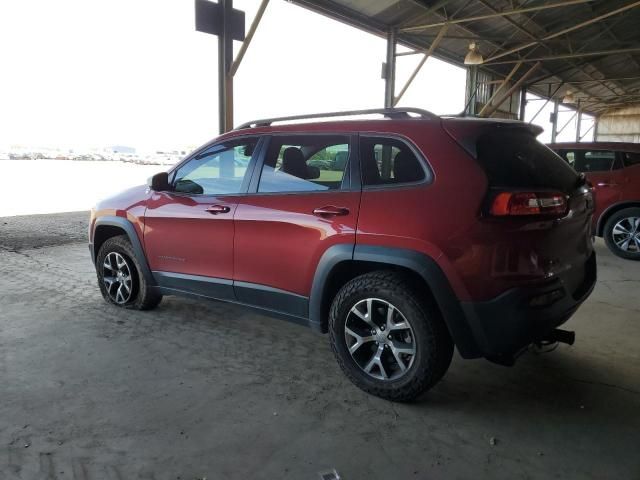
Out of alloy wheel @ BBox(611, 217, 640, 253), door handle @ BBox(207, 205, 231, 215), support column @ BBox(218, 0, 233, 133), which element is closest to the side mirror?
door handle @ BBox(207, 205, 231, 215)

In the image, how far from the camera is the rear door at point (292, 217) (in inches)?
108

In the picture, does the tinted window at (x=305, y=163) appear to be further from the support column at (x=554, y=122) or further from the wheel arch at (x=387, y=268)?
the support column at (x=554, y=122)

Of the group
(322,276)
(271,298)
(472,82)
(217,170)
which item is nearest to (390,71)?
(472,82)

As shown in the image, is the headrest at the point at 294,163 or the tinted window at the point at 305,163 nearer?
the tinted window at the point at 305,163

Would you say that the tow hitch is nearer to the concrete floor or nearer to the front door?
the concrete floor

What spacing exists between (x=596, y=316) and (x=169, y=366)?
348cm

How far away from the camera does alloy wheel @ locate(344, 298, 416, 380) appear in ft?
8.43

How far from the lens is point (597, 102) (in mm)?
29875

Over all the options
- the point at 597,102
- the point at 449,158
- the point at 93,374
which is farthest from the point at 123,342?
the point at 597,102

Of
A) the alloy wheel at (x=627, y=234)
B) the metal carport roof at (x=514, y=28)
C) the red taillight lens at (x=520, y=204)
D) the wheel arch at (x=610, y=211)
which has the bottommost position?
the alloy wheel at (x=627, y=234)

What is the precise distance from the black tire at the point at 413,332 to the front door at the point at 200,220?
98 cm

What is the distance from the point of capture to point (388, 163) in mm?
2691

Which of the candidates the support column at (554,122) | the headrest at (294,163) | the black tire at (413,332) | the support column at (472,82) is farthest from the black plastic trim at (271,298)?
the support column at (554,122)

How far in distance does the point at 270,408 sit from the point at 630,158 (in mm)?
6263
